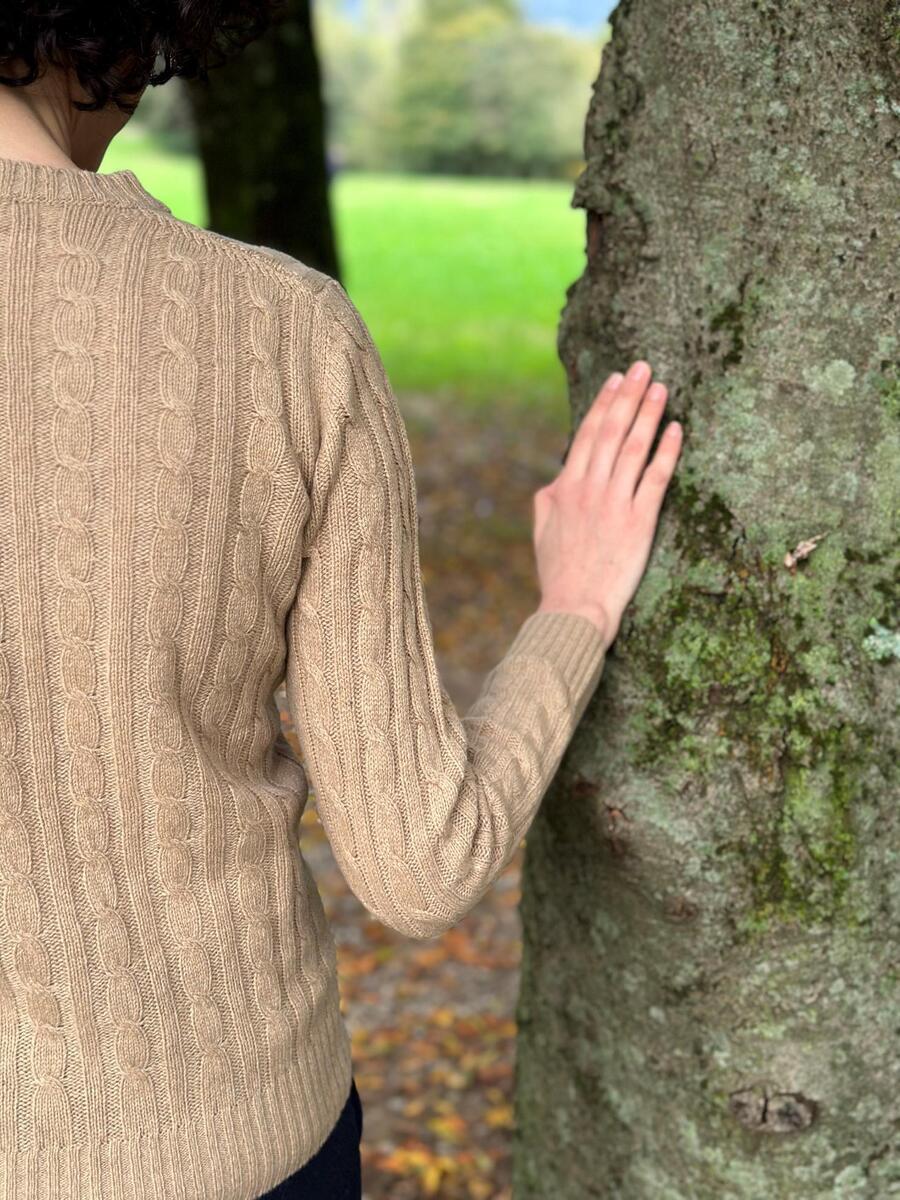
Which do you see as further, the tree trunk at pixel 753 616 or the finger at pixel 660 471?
the finger at pixel 660 471

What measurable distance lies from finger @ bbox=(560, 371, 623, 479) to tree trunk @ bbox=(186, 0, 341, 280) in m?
5.91

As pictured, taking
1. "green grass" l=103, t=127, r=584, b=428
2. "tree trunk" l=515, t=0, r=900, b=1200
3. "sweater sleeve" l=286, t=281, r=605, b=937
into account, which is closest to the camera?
"sweater sleeve" l=286, t=281, r=605, b=937

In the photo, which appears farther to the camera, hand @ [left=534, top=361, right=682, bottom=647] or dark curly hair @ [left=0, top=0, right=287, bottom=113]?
hand @ [left=534, top=361, right=682, bottom=647]

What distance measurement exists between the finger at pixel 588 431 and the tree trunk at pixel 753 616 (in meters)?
0.06

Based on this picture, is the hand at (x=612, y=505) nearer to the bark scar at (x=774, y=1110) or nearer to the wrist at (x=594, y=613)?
the wrist at (x=594, y=613)

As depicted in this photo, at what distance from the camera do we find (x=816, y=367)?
1.67 m

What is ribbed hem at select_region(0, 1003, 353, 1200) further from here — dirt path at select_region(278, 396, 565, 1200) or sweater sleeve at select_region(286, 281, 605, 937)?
dirt path at select_region(278, 396, 565, 1200)

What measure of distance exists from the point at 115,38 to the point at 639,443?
32.5 inches

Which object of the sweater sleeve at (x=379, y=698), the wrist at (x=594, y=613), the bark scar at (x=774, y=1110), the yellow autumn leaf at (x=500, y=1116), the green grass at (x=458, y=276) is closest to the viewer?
the sweater sleeve at (x=379, y=698)

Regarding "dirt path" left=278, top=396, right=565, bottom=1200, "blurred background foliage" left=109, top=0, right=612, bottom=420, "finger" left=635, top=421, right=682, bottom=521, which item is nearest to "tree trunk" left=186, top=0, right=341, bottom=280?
"blurred background foliage" left=109, top=0, right=612, bottom=420

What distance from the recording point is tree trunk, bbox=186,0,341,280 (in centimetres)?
733

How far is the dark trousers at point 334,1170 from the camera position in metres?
1.51

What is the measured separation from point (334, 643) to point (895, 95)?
957 mm

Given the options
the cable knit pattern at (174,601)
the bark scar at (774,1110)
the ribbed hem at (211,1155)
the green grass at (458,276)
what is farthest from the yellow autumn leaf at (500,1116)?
the green grass at (458,276)
